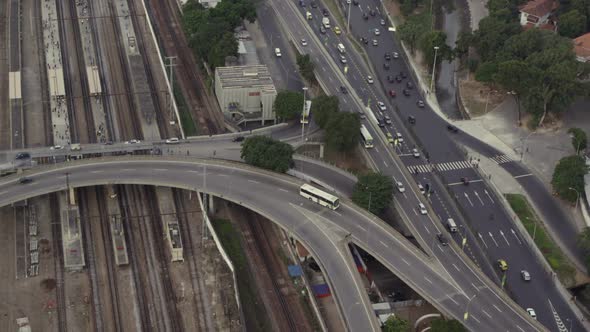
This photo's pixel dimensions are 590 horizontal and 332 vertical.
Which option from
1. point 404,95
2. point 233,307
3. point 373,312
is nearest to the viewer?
point 373,312

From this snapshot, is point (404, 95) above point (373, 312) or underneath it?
above

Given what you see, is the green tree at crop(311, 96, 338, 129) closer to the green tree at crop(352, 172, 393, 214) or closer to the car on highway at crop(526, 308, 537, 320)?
the green tree at crop(352, 172, 393, 214)

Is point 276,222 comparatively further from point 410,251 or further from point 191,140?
point 191,140

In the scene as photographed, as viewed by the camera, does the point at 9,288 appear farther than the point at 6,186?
No

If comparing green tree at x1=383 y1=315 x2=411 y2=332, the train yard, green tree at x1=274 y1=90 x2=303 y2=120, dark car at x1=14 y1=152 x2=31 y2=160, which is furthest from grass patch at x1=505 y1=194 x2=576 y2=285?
dark car at x1=14 y1=152 x2=31 y2=160

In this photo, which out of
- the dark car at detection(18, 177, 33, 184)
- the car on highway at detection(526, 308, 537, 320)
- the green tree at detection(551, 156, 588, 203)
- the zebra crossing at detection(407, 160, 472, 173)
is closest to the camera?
the car on highway at detection(526, 308, 537, 320)

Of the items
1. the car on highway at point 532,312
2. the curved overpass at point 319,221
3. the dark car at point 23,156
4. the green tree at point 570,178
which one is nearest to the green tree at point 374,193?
the curved overpass at point 319,221

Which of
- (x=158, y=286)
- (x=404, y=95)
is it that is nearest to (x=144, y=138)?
(x=158, y=286)
